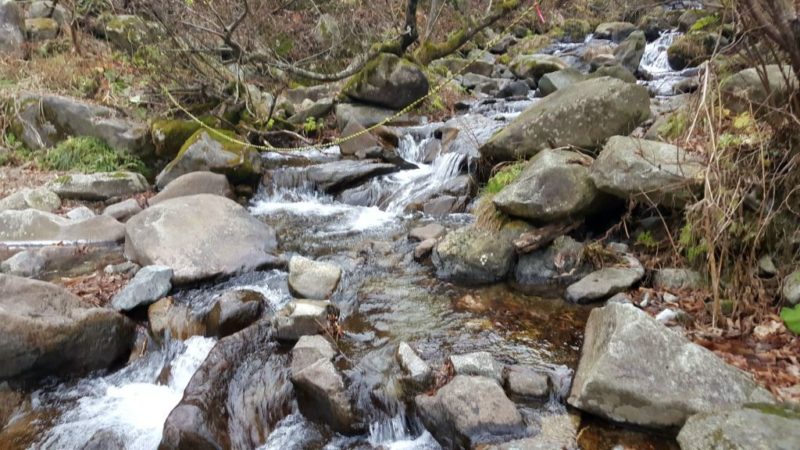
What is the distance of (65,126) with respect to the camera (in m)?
10.3

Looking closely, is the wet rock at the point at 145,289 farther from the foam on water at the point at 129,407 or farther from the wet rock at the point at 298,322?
the wet rock at the point at 298,322

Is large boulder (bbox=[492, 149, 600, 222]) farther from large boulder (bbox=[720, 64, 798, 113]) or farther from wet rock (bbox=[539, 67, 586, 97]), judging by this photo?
wet rock (bbox=[539, 67, 586, 97])

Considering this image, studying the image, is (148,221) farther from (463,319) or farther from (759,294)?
(759,294)

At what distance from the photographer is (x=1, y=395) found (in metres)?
4.02

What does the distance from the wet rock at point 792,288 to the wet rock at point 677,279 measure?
66 cm

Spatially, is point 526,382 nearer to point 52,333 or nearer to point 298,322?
point 298,322

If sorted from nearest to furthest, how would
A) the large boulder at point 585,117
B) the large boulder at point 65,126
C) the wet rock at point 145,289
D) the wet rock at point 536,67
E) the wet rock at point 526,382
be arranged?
the wet rock at point 526,382 → the wet rock at point 145,289 → the large boulder at point 585,117 → the large boulder at point 65,126 → the wet rock at point 536,67

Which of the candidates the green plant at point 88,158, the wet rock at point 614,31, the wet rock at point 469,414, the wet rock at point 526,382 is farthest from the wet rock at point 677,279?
the wet rock at point 614,31

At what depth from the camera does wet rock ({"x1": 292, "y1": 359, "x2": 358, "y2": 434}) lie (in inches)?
148

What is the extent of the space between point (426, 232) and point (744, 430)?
445 cm

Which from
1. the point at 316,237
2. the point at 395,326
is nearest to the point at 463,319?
the point at 395,326

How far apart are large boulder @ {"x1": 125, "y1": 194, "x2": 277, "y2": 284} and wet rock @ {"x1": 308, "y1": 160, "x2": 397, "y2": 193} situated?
2.44 m

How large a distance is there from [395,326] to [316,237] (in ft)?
9.46

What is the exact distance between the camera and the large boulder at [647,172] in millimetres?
4672
